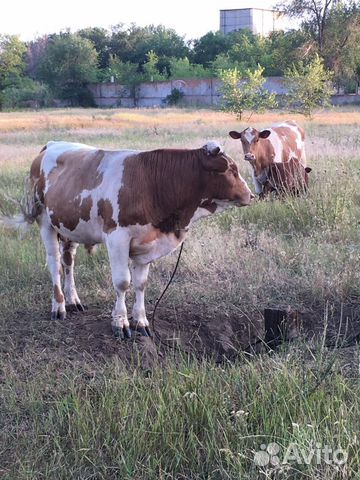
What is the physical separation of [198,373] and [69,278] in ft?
7.97

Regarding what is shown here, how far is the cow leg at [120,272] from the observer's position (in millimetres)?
4660

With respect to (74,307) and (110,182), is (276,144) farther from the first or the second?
(110,182)

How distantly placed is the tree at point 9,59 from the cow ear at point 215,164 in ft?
237

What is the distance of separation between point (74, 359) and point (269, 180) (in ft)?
22.1

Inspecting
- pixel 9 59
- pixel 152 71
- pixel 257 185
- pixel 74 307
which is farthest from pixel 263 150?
pixel 9 59

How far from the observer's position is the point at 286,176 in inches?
406

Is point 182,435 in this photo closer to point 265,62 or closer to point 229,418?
point 229,418

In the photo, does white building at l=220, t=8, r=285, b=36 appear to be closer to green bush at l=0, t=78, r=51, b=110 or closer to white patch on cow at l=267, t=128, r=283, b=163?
green bush at l=0, t=78, r=51, b=110

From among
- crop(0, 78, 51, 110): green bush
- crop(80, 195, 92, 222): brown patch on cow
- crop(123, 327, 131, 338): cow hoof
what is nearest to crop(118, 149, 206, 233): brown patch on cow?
crop(80, 195, 92, 222): brown patch on cow

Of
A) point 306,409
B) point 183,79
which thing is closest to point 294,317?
point 306,409

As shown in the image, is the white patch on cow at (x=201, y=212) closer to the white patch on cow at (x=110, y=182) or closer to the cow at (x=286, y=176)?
the white patch on cow at (x=110, y=182)

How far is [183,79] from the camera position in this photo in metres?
62.4

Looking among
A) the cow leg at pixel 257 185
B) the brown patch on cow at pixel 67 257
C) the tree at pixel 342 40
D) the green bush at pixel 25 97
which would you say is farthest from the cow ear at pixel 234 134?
the green bush at pixel 25 97

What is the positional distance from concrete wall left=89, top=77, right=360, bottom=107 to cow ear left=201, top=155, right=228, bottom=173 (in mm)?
51580
